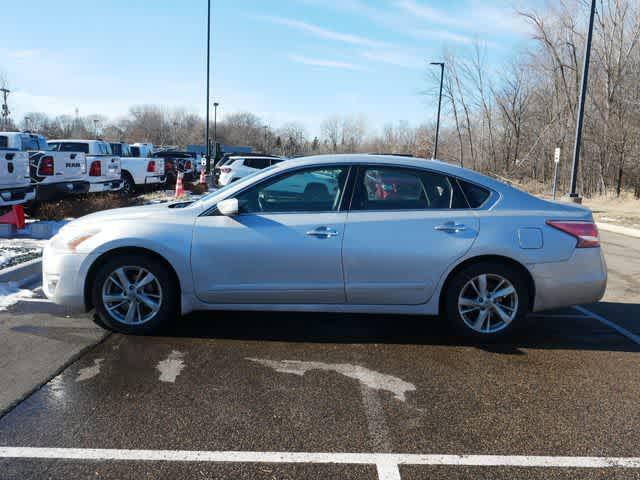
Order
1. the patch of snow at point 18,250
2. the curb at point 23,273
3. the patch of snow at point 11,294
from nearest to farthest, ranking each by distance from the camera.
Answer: the patch of snow at point 11,294 < the curb at point 23,273 < the patch of snow at point 18,250

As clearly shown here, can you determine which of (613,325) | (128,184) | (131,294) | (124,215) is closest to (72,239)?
(124,215)

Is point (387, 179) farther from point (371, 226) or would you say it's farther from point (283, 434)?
point (283, 434)

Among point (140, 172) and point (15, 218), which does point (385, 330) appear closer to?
point (15, 218)

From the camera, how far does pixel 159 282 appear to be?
473 cm

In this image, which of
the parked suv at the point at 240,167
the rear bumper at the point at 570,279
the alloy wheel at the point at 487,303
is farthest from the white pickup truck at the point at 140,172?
the rear bumper at the point at 570,279

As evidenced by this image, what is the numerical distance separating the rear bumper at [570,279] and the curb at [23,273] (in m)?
5.42

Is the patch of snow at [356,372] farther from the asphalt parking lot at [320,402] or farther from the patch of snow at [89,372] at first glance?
the patch of snow at [89,372]

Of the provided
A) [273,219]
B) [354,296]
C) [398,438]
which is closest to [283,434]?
[398,438]

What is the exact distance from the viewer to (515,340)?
4.96 m

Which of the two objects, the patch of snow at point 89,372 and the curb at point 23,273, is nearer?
the patch of snow at point 89,372

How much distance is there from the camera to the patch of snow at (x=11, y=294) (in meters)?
5.57

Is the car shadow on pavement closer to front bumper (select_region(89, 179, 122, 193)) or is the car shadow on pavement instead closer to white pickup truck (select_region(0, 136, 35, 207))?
white pickup truck (select_region(0, 136, 35, 207))

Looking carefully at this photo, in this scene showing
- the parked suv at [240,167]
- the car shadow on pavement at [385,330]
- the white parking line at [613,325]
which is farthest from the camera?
the parked suv at [240,167]

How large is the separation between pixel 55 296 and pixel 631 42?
32.5m
